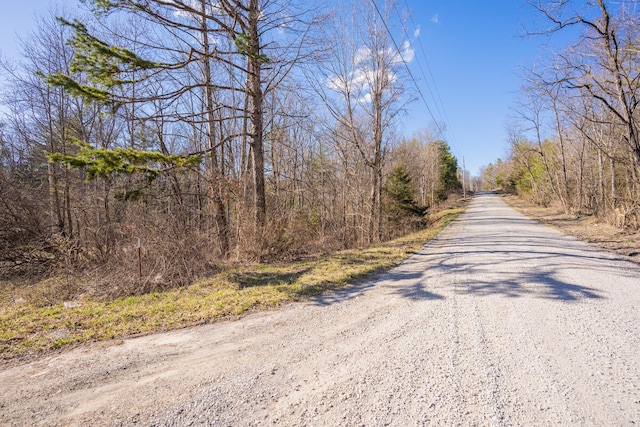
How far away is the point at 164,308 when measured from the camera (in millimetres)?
4562

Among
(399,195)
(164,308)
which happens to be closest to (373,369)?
(164,308)

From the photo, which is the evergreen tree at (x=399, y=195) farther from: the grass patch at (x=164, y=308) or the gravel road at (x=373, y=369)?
the gravel road at (x=373, y=369)

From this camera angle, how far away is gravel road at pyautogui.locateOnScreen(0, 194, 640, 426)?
6.72ft

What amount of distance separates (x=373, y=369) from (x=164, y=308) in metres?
3.59

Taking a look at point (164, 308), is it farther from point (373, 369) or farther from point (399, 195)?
point (399, 195)

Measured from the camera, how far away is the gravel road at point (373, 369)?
→ 2047mm

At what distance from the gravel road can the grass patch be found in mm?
425

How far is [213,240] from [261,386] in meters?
6.17

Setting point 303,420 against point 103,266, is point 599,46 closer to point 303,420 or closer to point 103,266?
point 303,420

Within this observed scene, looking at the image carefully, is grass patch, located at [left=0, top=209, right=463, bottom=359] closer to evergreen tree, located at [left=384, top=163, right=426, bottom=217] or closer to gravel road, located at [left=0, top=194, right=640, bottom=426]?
gravel road, located at [left=0, top=194, right=640, bottom=426]

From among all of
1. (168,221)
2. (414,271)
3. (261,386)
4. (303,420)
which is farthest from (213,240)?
(303,420)

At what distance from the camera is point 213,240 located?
7.99 meters

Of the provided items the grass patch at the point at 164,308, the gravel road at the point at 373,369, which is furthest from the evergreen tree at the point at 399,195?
the gravel road at the point at 373,369

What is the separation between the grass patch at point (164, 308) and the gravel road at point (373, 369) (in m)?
0.42
